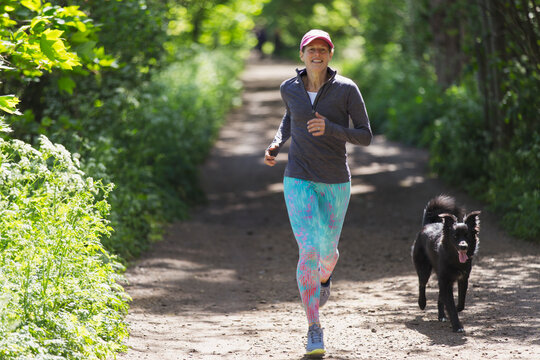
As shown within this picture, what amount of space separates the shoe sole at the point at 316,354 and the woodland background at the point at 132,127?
141cm

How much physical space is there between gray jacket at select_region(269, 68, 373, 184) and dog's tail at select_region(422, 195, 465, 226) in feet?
4.40

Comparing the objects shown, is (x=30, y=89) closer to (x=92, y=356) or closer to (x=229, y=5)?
(x=92, y=356)

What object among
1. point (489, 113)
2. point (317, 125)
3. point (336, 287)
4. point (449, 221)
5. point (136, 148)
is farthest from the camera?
point (489, 113)

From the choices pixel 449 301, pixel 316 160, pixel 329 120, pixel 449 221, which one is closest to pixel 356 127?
pixel 329 120

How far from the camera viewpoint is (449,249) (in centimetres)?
615

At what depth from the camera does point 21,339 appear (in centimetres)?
436

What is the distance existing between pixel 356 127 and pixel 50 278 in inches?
95.1

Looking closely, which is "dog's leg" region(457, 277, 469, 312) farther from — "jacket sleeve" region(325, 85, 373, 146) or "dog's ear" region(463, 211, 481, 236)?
"jacket sleeve" region(325, 85, 373, 146)

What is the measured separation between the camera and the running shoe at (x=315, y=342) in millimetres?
5559

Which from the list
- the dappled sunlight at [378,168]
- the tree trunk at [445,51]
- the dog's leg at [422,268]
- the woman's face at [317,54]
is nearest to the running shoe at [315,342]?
the dog's leg at [422,268]

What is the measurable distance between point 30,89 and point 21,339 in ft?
21.5

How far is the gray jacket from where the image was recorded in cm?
558

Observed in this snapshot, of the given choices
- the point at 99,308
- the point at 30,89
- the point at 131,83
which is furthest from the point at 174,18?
the point at 99,308

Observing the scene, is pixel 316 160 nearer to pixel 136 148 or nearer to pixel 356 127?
pixel 356 127
